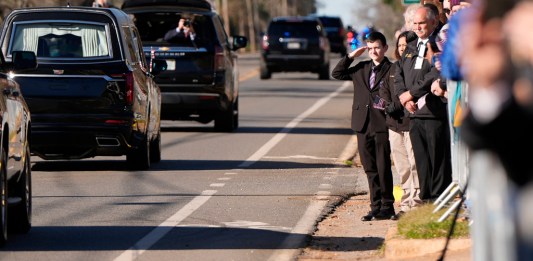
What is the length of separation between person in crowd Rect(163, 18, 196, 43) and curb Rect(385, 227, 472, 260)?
1201cm

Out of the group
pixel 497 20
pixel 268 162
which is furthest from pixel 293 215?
pixel 497 20

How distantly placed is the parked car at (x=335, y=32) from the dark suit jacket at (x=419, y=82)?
49.2m

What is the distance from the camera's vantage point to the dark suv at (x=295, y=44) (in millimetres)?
43250

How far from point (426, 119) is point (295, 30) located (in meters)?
32.8

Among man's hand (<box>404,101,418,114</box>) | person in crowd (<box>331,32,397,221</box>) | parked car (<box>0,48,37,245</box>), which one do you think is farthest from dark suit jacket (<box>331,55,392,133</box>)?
parked car (<box>0,48,37,245</box>)

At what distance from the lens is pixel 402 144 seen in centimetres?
1149

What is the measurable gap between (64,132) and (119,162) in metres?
1.91

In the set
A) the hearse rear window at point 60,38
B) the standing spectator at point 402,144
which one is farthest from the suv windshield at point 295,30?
the standing spectator at point 402,144

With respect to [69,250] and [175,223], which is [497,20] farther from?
[175,223]

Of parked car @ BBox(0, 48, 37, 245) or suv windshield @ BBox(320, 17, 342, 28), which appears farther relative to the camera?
suv windshield @ BBox(320, 17, 342, 28)

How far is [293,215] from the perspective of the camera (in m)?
11.7

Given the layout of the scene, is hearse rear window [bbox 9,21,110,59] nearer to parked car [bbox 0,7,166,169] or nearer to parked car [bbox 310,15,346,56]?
parked car [bbox 0,7,166,169]

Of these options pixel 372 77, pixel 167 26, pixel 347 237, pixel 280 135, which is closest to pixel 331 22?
pixel 167 26

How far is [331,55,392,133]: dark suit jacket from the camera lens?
1149 cm
